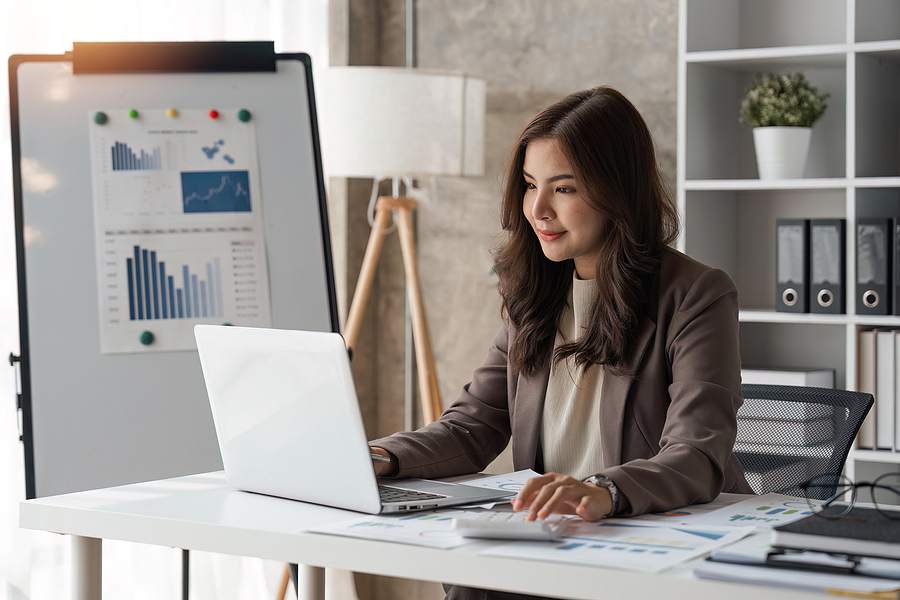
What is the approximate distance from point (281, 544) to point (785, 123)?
2.05 metres

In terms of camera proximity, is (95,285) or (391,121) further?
(391,121)

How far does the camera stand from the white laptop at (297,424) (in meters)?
1.22

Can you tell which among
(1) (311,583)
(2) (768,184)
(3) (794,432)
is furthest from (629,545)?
(2) (768,184)

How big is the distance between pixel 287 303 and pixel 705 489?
3.79 ft

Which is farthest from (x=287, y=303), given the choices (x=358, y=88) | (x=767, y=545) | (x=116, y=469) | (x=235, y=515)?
(x=767, y=545)

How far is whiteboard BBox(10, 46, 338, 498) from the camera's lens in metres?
2.03

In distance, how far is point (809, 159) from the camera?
9.60ft

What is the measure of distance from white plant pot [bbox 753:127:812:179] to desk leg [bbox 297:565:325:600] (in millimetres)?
1754

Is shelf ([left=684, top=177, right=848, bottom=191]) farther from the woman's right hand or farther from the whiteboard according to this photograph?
the woman's right hand

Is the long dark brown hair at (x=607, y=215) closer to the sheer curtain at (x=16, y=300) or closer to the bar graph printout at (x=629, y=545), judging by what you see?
the bar graph printout at (x=629, y=545)

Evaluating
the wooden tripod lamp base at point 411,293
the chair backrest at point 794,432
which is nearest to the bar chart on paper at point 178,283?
the wooden tripod lamp base at point 411,293

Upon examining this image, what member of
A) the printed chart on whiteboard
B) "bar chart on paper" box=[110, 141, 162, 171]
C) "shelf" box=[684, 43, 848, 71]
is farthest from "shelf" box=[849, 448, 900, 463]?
"bar chart on paper" box=[110, 141, 162, 171]

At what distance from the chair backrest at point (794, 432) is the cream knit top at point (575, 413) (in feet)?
1.39

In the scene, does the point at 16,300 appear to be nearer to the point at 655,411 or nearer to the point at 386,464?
the point at 386,464
